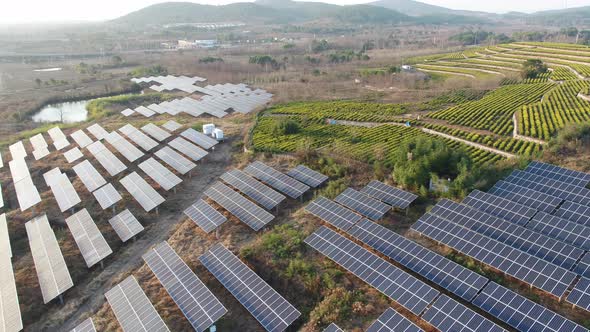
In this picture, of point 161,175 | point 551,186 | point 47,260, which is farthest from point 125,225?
point 551,186

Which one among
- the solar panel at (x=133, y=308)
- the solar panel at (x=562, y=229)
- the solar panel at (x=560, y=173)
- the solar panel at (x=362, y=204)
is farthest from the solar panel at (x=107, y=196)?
the solar panel at (x=560, y=173)

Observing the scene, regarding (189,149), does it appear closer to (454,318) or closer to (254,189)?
(254,189)

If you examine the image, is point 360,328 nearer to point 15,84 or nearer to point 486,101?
point 486,101

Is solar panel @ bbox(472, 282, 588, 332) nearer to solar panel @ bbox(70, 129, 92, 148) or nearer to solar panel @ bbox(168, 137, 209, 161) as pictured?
solar panel @ bbox(168, 137, 209, 161)

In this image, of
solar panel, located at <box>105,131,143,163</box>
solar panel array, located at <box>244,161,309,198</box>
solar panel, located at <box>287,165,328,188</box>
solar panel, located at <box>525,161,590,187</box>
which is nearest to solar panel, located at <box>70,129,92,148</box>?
solar panel, located at <box>105,131,143,163</box>

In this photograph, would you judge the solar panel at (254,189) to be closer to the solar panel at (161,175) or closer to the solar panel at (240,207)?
the solar panel at (240,207)

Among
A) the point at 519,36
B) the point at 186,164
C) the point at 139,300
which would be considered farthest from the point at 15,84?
the point at 519,36

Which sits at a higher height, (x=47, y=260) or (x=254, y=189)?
(x=254, y=189)
